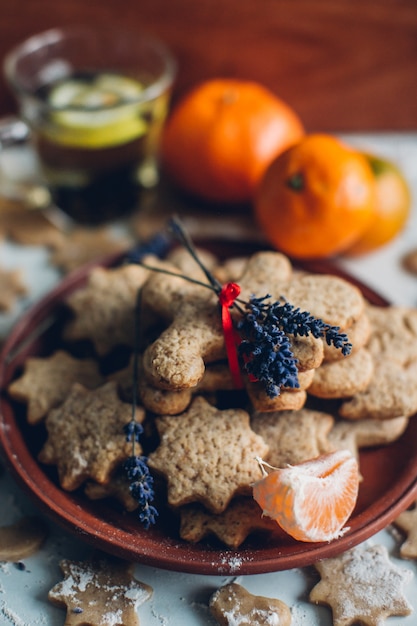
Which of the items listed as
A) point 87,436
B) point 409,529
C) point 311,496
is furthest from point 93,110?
point 409,529

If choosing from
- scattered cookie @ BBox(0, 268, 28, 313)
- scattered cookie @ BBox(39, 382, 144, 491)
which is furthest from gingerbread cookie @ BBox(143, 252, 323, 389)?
scattered cookie @ BBox(0, 268, 28, 313)

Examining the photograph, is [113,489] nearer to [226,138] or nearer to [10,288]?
[10,288]

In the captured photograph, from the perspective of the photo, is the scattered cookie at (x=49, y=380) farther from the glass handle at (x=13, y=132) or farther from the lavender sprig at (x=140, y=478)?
the glass handle at (x=13, y=132)

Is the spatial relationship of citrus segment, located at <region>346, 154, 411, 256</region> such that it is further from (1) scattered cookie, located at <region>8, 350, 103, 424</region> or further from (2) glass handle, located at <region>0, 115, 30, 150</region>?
(2) glass handle, located at <region>0, 115, 30, 150</region>

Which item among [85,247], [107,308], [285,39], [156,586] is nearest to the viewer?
[156,586]

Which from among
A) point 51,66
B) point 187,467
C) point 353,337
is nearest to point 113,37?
point 51,66

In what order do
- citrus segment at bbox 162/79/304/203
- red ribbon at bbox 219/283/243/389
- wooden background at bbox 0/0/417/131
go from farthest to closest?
wooden background at bbox 0/0/417/131 → citrus segment at bbox 162/79/304/203 → red ribbon at bbox 219/283/243/389

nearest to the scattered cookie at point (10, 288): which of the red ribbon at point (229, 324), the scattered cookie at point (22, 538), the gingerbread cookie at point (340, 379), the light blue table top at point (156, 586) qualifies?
the light blue table top at point (156, 586)

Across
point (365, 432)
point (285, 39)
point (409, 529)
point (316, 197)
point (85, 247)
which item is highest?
point (285, 39)

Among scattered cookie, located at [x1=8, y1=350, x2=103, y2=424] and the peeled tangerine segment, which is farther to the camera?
scattered cookie, located at [x1=8, y1=350, x2=103, y2=424]
